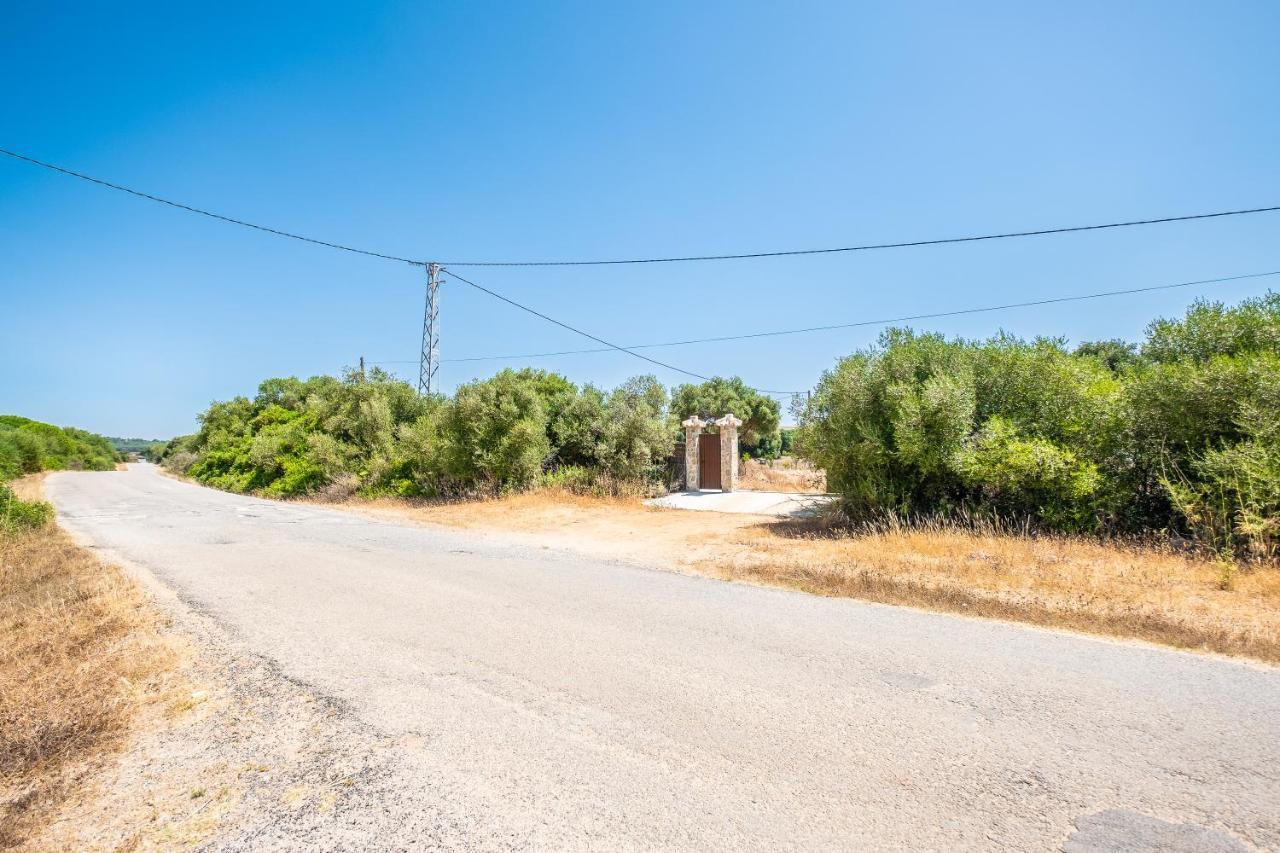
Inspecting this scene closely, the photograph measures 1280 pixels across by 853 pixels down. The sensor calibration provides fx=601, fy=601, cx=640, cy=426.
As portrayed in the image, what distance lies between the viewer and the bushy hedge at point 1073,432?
8.77 metres

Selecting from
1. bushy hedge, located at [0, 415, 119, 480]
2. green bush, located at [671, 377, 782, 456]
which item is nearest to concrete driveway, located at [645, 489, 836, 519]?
green bush, located at [671, 377, 782, 456]

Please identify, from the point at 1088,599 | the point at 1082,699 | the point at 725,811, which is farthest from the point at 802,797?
the point at 1088,599

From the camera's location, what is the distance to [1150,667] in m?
4.80

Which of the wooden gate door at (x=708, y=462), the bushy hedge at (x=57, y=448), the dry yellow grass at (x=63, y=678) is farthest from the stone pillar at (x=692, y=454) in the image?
the bushy hedge at (x=57, y=448)

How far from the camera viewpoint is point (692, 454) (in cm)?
2309

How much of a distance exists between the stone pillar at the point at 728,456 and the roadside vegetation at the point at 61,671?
708 inches

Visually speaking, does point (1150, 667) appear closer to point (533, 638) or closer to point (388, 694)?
point (533, 638)

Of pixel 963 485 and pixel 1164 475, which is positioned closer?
pixel 1164 475

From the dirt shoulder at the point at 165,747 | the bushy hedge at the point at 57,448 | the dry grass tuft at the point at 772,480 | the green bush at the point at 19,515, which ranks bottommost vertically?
the dirt shoulder at the point at 165,747

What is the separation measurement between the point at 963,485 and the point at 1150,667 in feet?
24.2

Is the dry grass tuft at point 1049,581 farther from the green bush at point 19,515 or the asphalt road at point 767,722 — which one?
the green bush at point 19,515

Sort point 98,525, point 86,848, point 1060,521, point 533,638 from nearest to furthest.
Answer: point 86,848, point 533,638, point 1060,521, point 98,525

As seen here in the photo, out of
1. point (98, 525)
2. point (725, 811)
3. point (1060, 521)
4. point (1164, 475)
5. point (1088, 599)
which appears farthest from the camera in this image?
point (98, 525)

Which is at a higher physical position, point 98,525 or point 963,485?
point 963,485
